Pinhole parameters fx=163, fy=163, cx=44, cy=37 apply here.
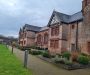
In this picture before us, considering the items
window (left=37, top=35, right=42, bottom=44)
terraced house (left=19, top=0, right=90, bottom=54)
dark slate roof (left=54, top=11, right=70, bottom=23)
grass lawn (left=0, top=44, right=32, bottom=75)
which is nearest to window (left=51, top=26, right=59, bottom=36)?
terraced house (left=19, top=0, right=90, bottom=54)

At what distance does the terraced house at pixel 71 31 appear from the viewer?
2772cm

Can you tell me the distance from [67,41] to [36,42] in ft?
83.9

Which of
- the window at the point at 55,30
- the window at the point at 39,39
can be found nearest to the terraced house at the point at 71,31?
the window at the point at 55,30

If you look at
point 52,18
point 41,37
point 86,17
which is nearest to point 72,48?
point 86,17

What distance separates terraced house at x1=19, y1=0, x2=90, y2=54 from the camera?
27.7 m

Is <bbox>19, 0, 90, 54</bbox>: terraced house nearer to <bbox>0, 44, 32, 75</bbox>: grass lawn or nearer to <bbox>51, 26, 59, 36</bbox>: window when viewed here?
<bbox>51, 26, 59, 36</bbox>: window

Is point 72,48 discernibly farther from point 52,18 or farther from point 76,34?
point 52,18

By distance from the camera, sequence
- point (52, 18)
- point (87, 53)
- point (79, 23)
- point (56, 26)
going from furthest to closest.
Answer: point (52, 18) → point (56, 26) → point (79, 23) → point (87, 53)

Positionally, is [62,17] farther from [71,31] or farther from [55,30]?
[71,31]

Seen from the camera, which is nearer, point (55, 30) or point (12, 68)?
point (12, 68)

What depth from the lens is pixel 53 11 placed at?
129 feet

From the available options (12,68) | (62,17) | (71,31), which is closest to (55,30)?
(62,17)

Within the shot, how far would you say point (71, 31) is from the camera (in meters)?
33.6

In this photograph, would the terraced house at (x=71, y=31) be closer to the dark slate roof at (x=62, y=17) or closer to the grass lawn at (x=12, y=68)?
the dark slate roof at (x=62, y=17)
